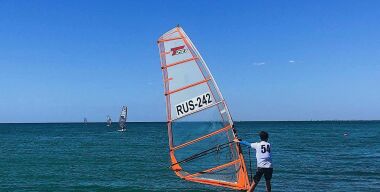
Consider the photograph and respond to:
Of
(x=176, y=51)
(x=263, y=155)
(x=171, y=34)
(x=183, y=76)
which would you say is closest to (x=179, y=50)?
(x=176, y=51)

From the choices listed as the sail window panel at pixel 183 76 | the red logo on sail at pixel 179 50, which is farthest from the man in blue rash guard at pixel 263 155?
the red logo on sail at pixel 179 50

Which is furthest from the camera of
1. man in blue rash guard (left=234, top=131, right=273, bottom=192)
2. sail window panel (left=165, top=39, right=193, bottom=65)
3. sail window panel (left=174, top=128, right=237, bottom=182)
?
sail window panel (left=174, top=128, right=237, bottom=182)

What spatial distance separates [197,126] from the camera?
1210 centimetres

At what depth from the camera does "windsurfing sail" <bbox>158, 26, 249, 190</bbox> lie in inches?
459

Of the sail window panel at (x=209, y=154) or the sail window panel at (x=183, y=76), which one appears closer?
the sail window panel at (x=183, y=76)

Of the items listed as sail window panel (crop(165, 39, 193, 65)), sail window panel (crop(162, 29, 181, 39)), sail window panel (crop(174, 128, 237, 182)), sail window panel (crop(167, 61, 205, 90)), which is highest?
sail window panel (crop(162, 29, 181, 39))

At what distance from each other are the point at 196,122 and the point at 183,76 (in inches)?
52.9

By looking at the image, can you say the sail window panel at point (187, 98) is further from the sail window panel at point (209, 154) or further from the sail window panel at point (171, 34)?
the sail window panel at point (171, 34)

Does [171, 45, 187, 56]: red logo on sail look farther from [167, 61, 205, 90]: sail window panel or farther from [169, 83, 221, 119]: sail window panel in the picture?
[169, 83, 221, 119]: sail window panel

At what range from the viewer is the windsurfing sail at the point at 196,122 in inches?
459

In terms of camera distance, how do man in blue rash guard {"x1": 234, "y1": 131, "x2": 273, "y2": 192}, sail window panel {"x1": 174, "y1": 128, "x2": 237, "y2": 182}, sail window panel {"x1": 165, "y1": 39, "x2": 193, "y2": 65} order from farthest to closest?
1. sail window panel {"x1": 174, "y1": 128, "x2": 237, "y2": 182}
2. sail window panel {"x1": 165, "y1": 39, "x2": 193, "y2": 65}
3. man in blue rash guard {"x1": 234, "y1": 131, "x2": 273, "y2": 192}

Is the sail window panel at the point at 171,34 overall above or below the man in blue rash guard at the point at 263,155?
above

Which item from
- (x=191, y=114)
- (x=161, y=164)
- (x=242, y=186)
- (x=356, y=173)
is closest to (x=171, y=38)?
(x=191, y=114)

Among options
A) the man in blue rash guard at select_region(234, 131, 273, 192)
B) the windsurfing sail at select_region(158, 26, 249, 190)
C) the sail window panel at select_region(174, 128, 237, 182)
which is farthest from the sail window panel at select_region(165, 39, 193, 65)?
the man in blue rash guard at select_region(234, 131, 273, 192)
